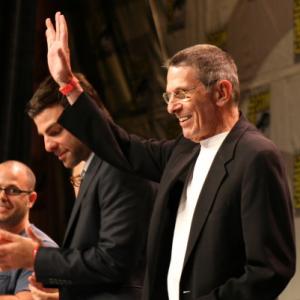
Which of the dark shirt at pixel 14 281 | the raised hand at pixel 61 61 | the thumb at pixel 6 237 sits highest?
the raised hand at pixel 61 61

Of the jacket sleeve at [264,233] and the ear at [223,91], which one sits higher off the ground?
the ear at [223,91]

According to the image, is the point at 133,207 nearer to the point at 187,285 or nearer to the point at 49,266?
the point at 49,266

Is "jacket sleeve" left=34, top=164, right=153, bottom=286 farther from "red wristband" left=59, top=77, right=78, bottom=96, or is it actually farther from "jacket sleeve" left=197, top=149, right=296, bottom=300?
"jacket sleeve" left=197, top=149, right=296, bottom=300

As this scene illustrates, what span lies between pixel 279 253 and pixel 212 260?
6.8 inches

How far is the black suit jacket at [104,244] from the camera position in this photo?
2422 mm

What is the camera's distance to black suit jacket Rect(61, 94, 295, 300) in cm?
188

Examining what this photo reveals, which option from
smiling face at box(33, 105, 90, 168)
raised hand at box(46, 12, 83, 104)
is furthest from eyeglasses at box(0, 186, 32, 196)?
raised hand at box(46, 12, 83, 104)

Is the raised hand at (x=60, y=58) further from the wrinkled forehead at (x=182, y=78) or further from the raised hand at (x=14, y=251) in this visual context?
the raised hand at (x=14, y=251)

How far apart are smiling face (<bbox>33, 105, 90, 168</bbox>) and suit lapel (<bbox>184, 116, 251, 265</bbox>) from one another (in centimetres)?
73

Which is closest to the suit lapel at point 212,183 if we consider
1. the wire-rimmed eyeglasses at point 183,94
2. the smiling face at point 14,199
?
the wire-rimmed eyeglasses at point 183,94

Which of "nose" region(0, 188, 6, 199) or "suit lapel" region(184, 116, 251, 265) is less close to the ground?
"suit lapel" region(184, 116, 251, 265)

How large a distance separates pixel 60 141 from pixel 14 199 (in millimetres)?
815

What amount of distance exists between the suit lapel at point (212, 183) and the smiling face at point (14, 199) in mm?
1547

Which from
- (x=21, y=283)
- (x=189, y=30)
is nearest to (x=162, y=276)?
(x=21, y=283)
